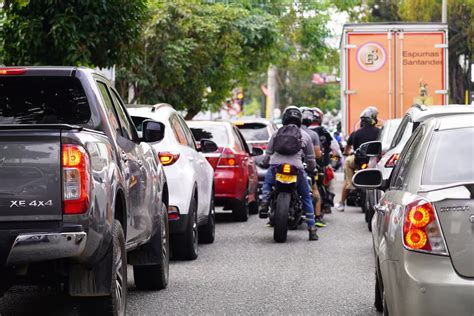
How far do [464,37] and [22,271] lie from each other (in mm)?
43902

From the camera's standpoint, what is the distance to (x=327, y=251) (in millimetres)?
13555

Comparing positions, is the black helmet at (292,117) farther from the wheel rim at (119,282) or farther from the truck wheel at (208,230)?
the wheel rim at (119,282)

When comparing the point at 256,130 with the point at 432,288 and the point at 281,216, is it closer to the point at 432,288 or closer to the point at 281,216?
the point at 281,216

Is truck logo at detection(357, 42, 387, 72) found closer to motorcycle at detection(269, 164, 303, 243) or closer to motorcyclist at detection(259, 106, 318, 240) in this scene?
motorcyclist at detection(259, 106, 318, 240)

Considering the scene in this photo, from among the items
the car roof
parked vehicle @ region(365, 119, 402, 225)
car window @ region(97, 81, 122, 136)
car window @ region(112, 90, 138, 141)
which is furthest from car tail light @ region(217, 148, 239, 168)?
car window @ region(97, 81, 122, 136)

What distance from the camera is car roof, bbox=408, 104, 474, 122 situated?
11517mm

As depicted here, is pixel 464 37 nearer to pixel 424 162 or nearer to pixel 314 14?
pixel 314 14

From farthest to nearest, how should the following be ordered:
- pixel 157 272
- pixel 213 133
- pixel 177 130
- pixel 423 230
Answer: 1. pixel 213 133
2. pixel 177 130
3. pixel 157 272
4. pixel 423 230

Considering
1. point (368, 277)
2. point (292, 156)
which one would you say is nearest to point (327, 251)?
point (292, 156)

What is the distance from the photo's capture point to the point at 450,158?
633cm

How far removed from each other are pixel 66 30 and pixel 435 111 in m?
5.70

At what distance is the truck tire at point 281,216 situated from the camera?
14281 millimetres

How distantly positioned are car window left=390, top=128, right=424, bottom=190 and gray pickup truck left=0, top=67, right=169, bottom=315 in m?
1.76

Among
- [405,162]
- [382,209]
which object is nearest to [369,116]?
[405,162]
